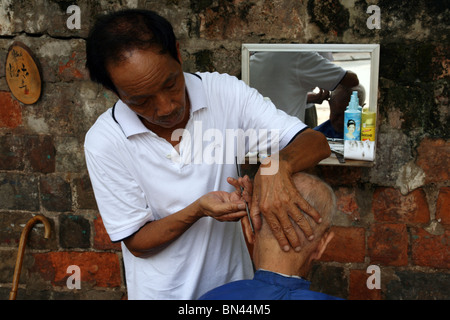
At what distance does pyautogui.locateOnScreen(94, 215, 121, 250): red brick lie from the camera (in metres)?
2.68

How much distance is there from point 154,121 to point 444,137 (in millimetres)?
1488

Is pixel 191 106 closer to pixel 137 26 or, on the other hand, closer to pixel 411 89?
pixel 137 26

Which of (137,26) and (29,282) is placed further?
(29,282)

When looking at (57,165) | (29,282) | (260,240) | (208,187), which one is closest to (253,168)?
(208,187)

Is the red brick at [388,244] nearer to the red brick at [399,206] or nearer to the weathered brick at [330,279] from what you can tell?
the red brick at [399,206]

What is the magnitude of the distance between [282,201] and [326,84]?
3.49ft

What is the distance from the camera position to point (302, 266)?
1502 millimetres

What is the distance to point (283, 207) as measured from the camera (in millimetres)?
1384

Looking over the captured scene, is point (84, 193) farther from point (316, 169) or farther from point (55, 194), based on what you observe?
point (316, 169)

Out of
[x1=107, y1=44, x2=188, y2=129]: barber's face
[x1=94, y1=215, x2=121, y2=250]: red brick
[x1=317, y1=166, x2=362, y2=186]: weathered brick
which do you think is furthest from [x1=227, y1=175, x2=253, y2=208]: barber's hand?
[x1=94, y1=215, x2=121, y2=250]: red brick

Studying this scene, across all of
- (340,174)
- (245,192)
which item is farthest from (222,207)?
(340,174)

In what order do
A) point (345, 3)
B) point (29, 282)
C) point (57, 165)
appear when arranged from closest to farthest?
point (345, 3) < point (57, 165) < point (29, 282)

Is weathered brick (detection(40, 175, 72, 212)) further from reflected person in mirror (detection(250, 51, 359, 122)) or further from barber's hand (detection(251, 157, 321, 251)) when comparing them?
barber's hand (detection(251, 157, 321, 251))

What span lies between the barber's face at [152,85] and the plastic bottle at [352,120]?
0.97 m
